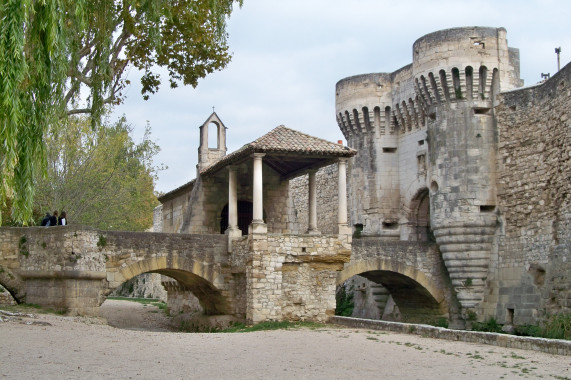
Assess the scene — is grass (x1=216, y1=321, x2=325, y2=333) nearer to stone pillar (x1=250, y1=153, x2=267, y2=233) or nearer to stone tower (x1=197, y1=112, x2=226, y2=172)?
stone pillar (x1=250, y1=153, x2=267, y2=233)

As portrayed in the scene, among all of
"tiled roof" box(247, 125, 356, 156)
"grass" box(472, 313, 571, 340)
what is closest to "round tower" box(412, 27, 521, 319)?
"grass" box(472, 313, 571, 340)

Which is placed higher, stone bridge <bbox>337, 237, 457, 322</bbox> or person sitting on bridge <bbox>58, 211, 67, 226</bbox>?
person sitting on bridge <bbox>58, 211, 67, 226</bbox>

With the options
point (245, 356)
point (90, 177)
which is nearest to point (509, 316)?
point (245, 356)

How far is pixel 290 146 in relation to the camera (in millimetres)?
21328

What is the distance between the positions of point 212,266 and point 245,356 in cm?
861

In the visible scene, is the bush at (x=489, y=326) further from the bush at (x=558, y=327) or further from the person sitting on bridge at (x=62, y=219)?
the person sitting on bridge at (x=62, y=219)

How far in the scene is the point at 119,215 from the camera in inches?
1247

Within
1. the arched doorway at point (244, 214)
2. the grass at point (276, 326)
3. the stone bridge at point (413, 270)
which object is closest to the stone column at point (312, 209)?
the stone bridge at point (413, 270)

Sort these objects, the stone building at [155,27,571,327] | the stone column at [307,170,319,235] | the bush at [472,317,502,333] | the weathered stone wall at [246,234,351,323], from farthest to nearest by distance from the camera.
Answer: the stone column at [307,170,319,235] → the bush at [472,317,502,333] → the stone building at [155,27,571,327] → the weathered stone wall at [246,234,351,323]

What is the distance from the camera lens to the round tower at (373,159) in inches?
Result: 1085

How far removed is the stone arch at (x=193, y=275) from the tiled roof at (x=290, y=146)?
3.38 metres

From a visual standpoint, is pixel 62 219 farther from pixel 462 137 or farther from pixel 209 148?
pixel 462 137

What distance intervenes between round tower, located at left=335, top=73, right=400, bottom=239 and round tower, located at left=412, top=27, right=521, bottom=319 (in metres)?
3.60

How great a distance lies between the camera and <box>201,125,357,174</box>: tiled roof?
69.0 ft
